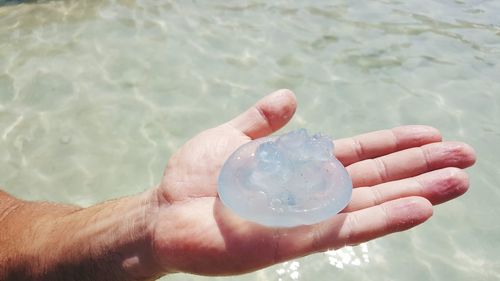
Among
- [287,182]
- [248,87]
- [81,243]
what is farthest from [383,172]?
[248,87]

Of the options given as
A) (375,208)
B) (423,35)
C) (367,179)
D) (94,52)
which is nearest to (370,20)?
(423,35)

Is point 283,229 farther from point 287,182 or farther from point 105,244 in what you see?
point 105,244

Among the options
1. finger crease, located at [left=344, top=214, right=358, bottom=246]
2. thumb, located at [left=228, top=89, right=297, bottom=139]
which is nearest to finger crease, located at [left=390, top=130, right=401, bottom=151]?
thumb, located at [left=228, top=89, right=297, bottom=139]

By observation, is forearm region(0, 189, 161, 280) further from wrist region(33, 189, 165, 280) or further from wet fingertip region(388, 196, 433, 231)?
wet fingertip region(388, 196, 433, 231)

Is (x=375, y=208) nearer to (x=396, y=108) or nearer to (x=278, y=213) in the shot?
(x=278, y=213)

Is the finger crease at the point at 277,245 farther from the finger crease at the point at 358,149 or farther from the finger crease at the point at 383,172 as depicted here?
the finger crease at the point at 358,149
